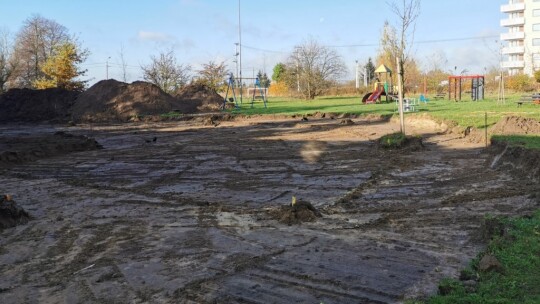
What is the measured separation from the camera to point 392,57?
61.8 feet

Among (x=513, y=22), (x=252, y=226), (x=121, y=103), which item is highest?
(x=513, y=22)

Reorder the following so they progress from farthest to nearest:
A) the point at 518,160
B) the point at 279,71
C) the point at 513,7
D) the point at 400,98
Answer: the point at 513,7
the point at 279,71
the point at 400,98
the point at 518,160

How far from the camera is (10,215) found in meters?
7.90

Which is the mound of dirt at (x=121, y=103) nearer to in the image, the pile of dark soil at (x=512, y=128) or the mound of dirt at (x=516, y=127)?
the pile of dark soil at (x=512, y=128)

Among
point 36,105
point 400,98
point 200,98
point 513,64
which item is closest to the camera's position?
point 400,98

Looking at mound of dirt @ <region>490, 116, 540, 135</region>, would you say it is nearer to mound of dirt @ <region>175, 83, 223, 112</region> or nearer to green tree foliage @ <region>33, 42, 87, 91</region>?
mound of dirt @ <region>175, 83, 223, 112</region>

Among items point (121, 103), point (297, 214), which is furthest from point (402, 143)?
point (121, 103)

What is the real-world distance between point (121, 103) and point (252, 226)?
3725 cm

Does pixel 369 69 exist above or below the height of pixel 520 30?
below

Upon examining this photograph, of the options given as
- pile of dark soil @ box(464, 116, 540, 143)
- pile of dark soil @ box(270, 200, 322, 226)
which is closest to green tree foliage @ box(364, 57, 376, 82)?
pile of dark soil @ box(464, 116, 540, 143)

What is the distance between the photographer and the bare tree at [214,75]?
5785cm

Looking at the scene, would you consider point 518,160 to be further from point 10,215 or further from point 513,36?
point 513,36

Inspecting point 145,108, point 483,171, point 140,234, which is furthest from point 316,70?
point 140,234

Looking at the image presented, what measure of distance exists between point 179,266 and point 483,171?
8.32m
